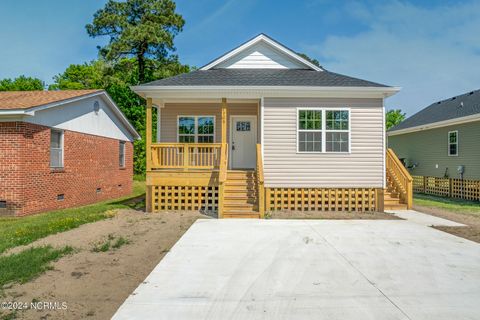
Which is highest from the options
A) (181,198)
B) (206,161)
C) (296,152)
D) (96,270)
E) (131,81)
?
(131,81)

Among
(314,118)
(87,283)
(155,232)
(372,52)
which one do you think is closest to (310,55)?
(372,52)

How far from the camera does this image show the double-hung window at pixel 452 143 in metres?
15.5

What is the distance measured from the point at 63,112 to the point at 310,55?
31178 mm

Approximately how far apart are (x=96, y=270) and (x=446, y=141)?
17811 millimetres

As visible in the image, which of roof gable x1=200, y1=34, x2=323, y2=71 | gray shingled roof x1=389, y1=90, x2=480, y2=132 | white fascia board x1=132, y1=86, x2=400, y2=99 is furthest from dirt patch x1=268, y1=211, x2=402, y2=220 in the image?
gray shingled roof x1=389, y1=90, x2=480, y2=132

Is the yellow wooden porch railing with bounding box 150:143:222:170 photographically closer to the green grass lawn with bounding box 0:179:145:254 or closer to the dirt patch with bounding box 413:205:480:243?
the green grass lawn with bounding box 0:179:145:254

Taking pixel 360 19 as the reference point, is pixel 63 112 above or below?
below

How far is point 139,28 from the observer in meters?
25.9

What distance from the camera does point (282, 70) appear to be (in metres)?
12.6

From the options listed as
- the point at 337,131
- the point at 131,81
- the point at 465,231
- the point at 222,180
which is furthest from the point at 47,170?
the point at 131,81

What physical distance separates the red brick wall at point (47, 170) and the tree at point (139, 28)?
46.4ft

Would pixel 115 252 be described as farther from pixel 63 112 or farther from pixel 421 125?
pixel 421 125

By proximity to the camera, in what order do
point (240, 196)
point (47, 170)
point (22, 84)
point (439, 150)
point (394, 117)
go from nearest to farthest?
point (240, 196), point (47, 170), point (439, 150), point (22, 84), point (394, 117)

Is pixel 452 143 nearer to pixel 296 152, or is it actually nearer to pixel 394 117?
pixel 296 152
